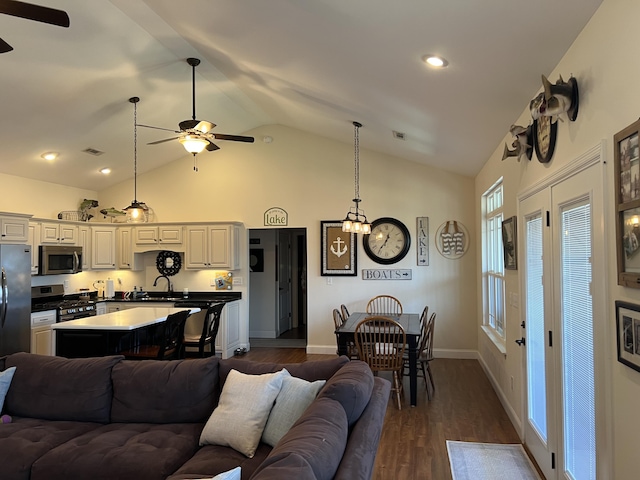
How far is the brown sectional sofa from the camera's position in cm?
178

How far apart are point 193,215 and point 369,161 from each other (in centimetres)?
309

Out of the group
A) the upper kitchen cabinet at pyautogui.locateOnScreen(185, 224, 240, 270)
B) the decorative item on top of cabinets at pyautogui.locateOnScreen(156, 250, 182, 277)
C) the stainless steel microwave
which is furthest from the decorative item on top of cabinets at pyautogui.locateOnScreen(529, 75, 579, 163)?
the stainless steel microwave

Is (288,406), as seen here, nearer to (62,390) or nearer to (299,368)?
(299,368)

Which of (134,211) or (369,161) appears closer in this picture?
(134,211)

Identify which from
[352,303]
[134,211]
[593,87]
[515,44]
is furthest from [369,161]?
[593,87]

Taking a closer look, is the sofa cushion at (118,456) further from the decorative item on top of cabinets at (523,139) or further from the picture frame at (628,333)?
the decorative item on top of cabinets at (523,139)

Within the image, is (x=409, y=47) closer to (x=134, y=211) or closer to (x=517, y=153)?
(x=517, y=153)

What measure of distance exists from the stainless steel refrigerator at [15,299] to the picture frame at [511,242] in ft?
17.9

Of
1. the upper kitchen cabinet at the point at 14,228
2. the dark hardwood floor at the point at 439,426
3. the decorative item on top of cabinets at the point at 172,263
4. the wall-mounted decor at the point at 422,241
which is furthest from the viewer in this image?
the decorative item on top of cabinets at the point at 172,263

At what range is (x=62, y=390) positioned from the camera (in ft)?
9.67

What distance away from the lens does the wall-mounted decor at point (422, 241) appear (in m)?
6.71

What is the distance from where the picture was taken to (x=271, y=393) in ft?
8.34

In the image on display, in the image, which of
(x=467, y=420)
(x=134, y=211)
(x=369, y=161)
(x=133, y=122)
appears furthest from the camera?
(x=369, y=161)

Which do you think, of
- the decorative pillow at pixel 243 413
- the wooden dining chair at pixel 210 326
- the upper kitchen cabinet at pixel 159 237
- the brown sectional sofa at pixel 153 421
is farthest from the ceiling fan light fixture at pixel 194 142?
the upper kitchen cabinet at pixel 159 237
